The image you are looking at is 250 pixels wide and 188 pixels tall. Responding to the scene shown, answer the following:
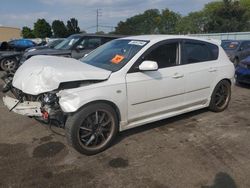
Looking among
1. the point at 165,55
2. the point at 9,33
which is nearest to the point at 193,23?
the point at 9,33

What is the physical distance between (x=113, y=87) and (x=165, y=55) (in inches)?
51.7

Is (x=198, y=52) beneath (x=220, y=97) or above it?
above

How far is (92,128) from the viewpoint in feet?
14.2

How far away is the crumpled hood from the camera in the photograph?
4.16 meters

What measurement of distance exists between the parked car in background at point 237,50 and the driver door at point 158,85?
402 inches

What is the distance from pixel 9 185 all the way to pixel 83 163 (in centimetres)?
98

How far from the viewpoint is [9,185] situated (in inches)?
140

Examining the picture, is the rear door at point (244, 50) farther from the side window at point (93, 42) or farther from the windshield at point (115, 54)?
the windshield at point (115, 54)

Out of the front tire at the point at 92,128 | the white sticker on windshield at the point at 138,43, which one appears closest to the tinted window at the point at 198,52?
the white sticker on windshield at the point at 138,43

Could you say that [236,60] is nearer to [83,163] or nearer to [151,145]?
[151,145]

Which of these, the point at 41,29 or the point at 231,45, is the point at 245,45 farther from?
the point at 41,29

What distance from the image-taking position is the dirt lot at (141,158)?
11.9ft

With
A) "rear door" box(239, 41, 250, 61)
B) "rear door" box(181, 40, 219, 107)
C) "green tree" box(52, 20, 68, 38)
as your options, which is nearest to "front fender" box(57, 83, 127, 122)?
"rear door" box(181, 40, 219, 107)

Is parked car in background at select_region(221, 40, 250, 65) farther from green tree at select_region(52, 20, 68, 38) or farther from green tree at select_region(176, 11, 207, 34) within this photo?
green tree at select_region(176, 11, 207, 34)
